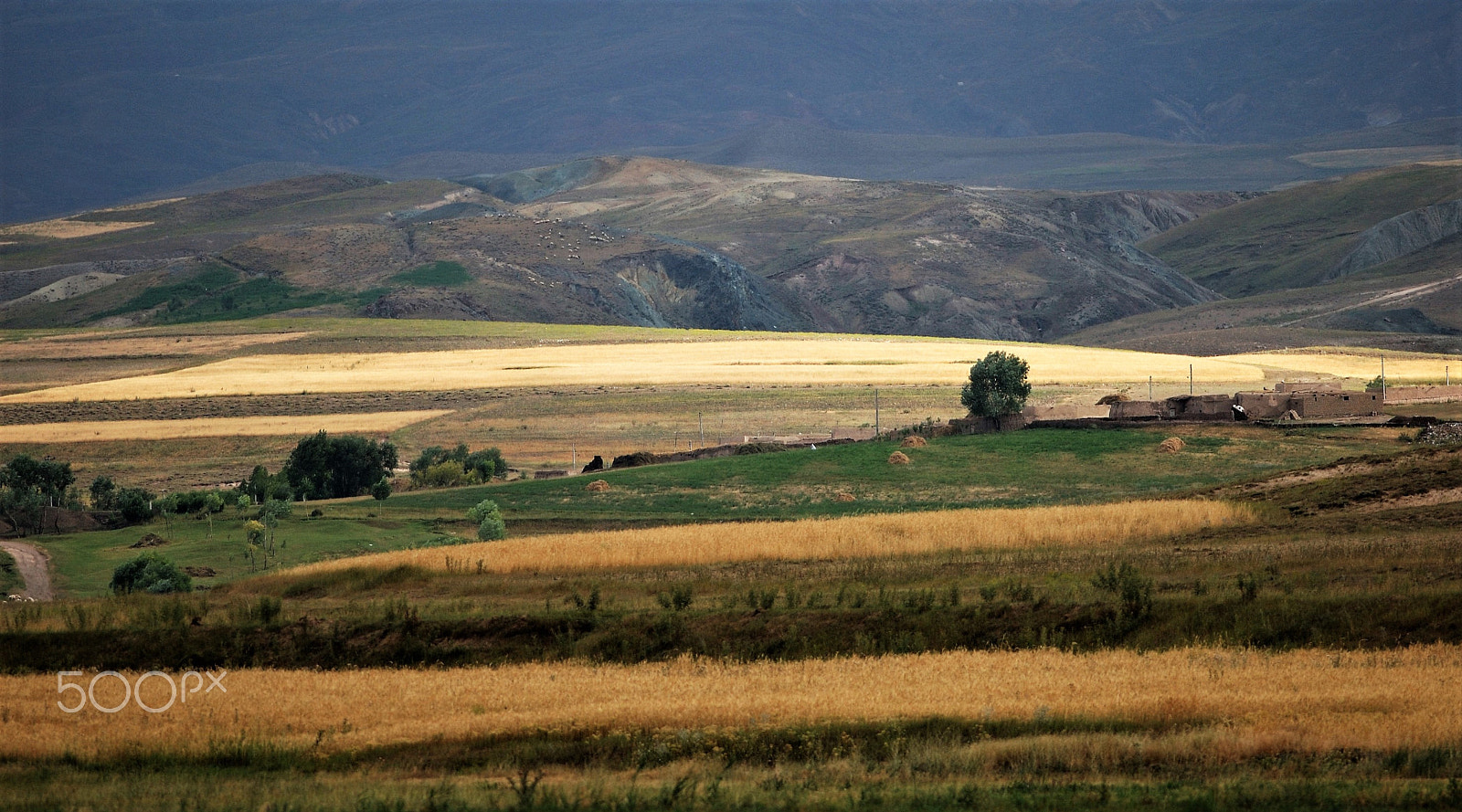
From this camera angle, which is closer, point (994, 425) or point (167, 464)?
point (994, 425)

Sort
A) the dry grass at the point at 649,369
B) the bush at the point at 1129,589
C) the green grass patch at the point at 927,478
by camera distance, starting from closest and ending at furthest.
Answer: the bush at the point at 1129,589 → the green grass patch at the point at 927,478 → the dry grass at the point at 649,369

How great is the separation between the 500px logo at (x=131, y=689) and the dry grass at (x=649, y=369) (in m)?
79.6

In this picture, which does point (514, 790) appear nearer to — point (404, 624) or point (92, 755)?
point (92, 755)

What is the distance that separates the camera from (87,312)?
196500mm

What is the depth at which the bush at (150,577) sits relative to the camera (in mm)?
36812

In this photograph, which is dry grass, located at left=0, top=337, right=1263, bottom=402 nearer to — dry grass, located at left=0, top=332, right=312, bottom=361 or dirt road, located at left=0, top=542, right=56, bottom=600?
dry grass, located at left=0, top=332, right=312, bottom=361

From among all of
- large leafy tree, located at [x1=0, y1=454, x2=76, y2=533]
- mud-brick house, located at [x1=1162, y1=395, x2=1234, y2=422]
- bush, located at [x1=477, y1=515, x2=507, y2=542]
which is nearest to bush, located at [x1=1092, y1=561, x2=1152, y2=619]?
bush, located at [x1=477, y1=515, x2=507, y2=542]

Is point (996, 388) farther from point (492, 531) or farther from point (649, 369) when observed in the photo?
point (649, 369)

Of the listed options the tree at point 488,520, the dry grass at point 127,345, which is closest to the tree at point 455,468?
the tree at point 488,520

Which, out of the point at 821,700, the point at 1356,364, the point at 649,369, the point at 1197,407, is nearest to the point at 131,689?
the point at 821,700

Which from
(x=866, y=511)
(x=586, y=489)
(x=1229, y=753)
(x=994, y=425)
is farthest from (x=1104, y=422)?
(x=1229, y=753)

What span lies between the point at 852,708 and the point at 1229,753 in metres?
4.68

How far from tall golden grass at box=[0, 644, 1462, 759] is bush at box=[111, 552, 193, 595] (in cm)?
1433

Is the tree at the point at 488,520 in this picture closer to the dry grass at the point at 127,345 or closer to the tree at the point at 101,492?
the tree at the point at 101,492
